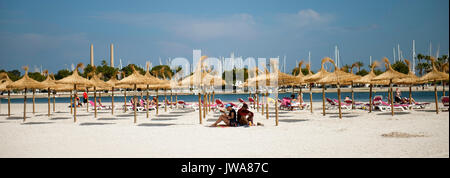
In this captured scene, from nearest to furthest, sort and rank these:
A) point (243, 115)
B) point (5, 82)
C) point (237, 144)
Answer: point (237, 144) < point (243, 115) < point (5, 82)

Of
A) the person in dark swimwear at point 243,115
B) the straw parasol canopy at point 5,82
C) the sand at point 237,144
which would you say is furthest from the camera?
the straw parasol canopy at point 5,82

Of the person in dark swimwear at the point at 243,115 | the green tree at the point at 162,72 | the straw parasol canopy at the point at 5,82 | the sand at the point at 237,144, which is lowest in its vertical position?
the sand at the point at 237,144

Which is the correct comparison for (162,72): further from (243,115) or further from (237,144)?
(237,144)

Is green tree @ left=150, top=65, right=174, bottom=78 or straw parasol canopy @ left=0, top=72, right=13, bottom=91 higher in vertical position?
green tree @ left=150, top=65, right=174, bottom=78

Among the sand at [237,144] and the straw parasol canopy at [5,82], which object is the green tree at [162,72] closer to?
the sand at [237,144]

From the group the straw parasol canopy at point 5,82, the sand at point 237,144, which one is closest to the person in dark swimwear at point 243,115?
the sand at point 237,144

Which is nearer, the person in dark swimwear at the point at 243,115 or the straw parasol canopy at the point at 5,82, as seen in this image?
the person in dark swimwear at the point at 243,115

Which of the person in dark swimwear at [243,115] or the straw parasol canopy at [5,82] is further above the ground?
the straw parasol canopy at [5,82]

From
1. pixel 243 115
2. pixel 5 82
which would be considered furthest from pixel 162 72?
pixel 5 82

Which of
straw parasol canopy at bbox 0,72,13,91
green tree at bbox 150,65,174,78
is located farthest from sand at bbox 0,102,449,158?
straw parasol canopy at bbox 0,72,13,91

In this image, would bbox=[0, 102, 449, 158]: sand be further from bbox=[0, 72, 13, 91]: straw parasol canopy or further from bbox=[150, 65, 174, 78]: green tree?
bbox=[0, 72, 13, 91]: straw parasol canopy

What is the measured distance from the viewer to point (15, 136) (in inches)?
376

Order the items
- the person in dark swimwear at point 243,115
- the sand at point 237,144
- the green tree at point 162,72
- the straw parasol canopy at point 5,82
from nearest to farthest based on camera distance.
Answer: the sand at point 237,144 → the person in dark swimwear at point 243,115 → the green tree at point 162,72 → the straw parasol canopy at point 5,82

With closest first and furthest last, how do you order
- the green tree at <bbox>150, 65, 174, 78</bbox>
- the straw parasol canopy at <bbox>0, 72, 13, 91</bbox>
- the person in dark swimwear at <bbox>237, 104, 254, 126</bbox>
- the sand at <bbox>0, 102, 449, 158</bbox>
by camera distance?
the sand at <bbox>0, 102, 449, 158</bbox>
the person in dark swimwear at <bbox>237, 104, 254, 126</bbox>
the green tree at <bbox>150, 65, 174, 78</bbox>
the straw parasol canopy at <bbox>0, 72, 13, 91</bbox>
